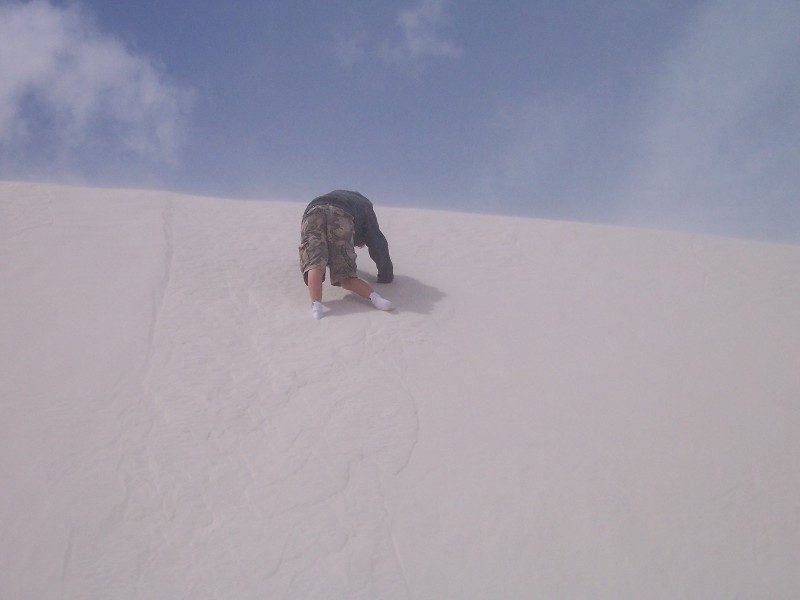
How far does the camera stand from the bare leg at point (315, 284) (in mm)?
3357

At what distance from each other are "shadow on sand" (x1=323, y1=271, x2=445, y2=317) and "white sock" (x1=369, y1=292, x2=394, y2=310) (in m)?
0.04

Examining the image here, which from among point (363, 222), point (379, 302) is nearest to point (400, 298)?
point (379, 302)

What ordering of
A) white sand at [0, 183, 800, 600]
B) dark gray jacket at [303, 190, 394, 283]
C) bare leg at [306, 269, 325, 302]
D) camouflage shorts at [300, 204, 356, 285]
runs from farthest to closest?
1. dark gray jacket at [303, 190, 394, 283]
2. camouflage shorts at [300, 204, 356, 285]
3. bare leg at [306, 269, 325, 302]
4. white sand at [0, 183, 800, 600]

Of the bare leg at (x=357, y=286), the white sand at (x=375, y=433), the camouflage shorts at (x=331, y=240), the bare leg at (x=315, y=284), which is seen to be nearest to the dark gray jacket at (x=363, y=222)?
the camouflage shorts at (x=331, y=240)

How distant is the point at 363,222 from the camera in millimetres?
3729

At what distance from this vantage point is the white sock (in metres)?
3.43

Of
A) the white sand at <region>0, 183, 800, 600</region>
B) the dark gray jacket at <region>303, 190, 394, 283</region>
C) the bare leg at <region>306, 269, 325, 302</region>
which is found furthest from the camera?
the dark gray jacket at <region>303, 190, 394, 283</region>

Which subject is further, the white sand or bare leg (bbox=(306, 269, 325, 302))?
bare leg (bbox=(306, 269, 325, 302))

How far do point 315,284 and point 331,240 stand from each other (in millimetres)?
331

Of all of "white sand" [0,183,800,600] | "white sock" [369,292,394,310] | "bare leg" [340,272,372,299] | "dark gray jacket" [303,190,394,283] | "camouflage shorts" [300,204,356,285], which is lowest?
"white sand" [0,183,800,600]

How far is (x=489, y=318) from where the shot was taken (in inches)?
139

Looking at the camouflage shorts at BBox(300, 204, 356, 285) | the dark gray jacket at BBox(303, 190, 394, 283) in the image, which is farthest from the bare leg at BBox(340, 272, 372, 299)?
the dark gray jacket at BBox(303, 190, 394, 283)

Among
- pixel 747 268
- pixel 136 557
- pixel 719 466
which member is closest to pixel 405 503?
pixel 136 557

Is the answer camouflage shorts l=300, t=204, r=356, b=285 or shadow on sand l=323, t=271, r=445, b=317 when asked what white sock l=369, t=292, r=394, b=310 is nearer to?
shadow on sand l=323, t=271, r=445, b=317
